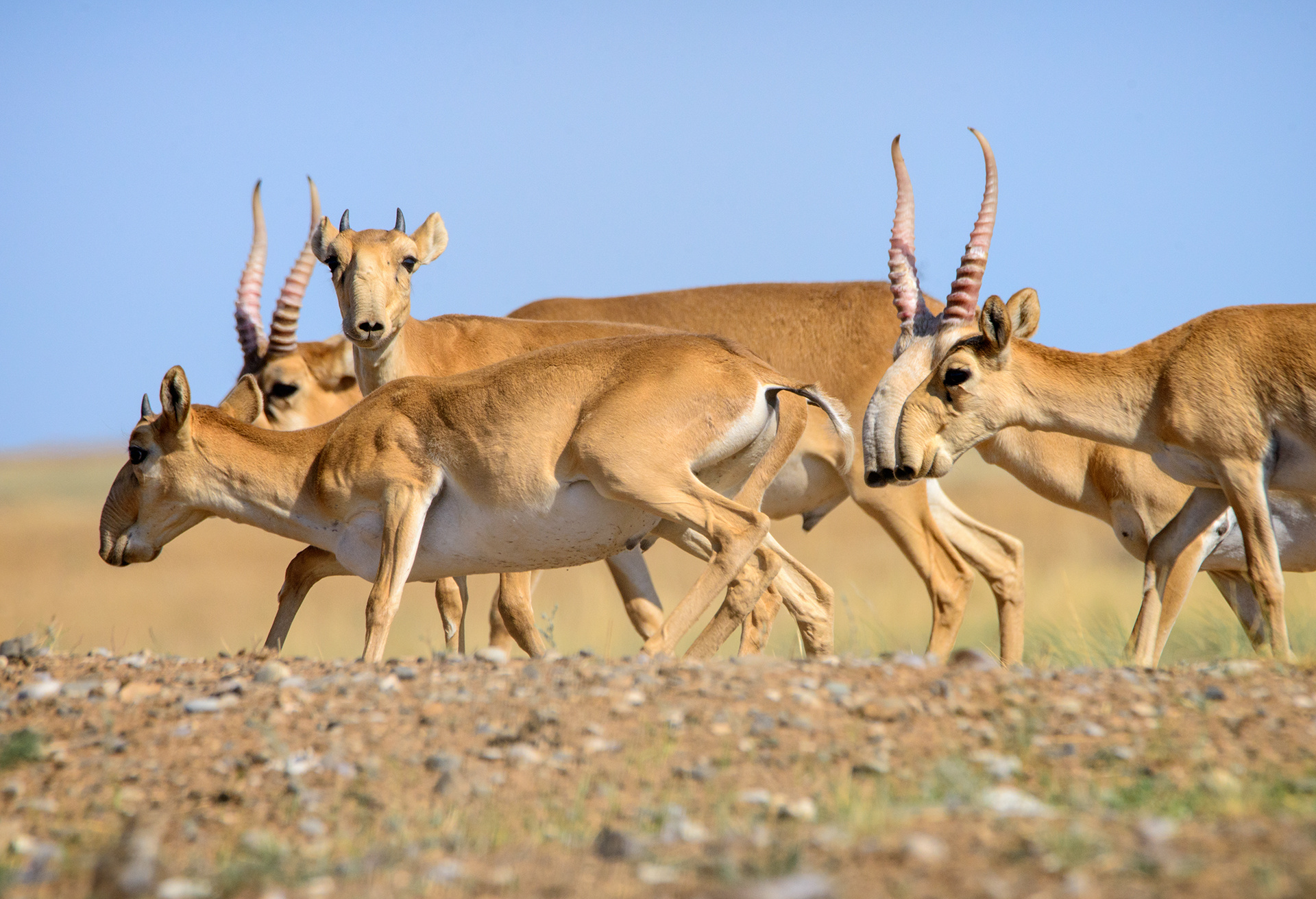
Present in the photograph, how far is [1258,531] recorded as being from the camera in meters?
7.73

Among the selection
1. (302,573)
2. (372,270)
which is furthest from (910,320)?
(302,573)

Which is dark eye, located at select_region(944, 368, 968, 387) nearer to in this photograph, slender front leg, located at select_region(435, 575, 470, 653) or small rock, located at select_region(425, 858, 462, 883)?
slender front leg, located at select_region(435, 575, 470, 653)

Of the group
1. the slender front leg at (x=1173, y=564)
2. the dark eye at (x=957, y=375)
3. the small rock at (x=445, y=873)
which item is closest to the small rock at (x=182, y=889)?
the small rock at (x=445, y=873)

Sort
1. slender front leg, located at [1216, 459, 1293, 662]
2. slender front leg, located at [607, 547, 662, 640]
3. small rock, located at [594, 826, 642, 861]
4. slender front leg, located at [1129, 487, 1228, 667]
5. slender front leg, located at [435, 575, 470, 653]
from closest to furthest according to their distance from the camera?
small rock, located at [594, 826, 642, 861] < slender front leg, located at [1216, 459, 1293, 662] < slender front leg, located at [1129, 487, 1228, 667] < slender front leg, located at [435, 575, 470, 653] < slender front leg, located at [607, 547, 662, 640]

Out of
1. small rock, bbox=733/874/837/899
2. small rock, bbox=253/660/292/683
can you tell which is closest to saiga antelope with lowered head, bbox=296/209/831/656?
small rock, bbox=253/660/292/683

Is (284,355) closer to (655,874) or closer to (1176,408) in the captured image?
(1176,408)

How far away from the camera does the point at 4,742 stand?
18.0 ft

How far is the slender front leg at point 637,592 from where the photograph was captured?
10680mm

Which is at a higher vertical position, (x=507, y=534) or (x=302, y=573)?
(x=507, y=534)

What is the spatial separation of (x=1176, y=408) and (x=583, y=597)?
51.2 ft

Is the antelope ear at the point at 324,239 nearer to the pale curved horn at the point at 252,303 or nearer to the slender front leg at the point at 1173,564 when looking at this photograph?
the pale curved horn at the point at 252,303

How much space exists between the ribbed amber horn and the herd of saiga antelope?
0.02 m

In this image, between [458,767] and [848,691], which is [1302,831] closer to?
[848,691]

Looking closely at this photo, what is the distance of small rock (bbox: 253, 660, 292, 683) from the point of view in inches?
253
